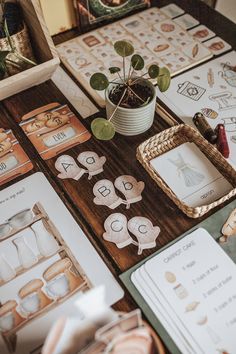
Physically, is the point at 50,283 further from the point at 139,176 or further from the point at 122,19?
the point at 122,19

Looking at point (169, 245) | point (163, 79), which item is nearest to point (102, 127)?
point (163, 79)

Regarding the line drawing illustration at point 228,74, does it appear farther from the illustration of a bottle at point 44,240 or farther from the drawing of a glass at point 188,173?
the illustration of a bottle at point 44,240

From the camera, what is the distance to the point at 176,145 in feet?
3.49

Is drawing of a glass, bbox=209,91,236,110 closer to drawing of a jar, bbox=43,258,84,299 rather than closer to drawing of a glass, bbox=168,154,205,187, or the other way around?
drawing of a glass, bbox=168,154,205,187

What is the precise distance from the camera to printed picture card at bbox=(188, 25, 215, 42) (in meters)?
1.33

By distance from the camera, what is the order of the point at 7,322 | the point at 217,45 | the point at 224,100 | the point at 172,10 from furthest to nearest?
1. the point at 172,10
2. the point at 217,45
3. the point at 224,100
4. the point at 7,322

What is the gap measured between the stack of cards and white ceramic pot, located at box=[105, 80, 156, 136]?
0.33 m

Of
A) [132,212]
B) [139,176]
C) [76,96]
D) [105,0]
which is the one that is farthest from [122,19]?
[132,212]

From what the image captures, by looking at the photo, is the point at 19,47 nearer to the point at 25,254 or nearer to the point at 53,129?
the point at 53,129

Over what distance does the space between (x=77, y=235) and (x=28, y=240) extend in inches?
4.6

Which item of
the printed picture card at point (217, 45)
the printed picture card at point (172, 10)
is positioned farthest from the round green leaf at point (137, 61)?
the printed picture card at point (172, 10)

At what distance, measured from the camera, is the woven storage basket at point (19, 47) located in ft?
3.70

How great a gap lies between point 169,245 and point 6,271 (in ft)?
1.23

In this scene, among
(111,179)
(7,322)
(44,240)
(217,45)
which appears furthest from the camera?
(217,45)
